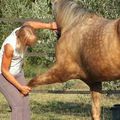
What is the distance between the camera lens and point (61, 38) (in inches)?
249

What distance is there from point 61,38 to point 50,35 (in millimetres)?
3244

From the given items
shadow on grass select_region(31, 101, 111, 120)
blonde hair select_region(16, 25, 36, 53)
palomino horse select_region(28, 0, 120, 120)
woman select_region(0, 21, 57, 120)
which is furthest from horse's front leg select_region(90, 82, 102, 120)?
shadow on grass select_region(31, 101, 111, 120)

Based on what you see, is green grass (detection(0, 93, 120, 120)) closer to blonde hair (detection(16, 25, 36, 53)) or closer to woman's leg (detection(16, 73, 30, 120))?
woman's leg (detection(16, 73, 30, 120))

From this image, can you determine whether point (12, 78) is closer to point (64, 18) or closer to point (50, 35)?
point (64, 18)

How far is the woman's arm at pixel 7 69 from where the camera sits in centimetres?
579

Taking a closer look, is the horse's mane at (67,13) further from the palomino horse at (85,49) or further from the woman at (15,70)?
the woman at (15,70)

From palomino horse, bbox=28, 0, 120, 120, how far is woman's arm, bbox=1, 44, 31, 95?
1.67ft

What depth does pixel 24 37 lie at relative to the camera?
5805 mm

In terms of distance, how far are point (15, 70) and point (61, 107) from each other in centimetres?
470

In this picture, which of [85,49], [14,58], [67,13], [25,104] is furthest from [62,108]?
[14,58]

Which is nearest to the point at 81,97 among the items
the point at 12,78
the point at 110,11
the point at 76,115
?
the point at 76,115

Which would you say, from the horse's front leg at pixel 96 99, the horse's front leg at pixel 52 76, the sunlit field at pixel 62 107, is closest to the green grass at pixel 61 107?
the sunlit field at pixel 62 107

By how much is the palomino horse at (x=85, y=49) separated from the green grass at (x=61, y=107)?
2415 mm

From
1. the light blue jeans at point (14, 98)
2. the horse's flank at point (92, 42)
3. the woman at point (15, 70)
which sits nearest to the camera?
the horse's flank at point (92, 42)
